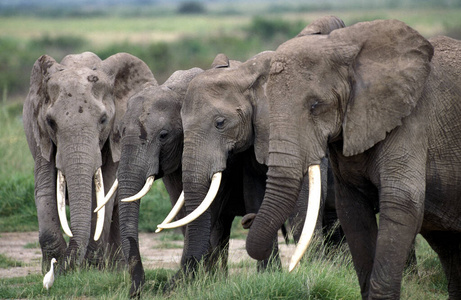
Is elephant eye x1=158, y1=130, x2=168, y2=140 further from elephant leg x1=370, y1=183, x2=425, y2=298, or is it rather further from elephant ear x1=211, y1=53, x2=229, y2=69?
elephant leg x1=370, y1=183, x2=425, y2=298

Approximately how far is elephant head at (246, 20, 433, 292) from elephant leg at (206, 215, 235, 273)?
1898 millimetres

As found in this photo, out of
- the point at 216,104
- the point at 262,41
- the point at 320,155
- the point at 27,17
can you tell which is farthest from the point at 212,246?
the point at 27,17

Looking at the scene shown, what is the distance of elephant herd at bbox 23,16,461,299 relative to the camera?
5254 mm

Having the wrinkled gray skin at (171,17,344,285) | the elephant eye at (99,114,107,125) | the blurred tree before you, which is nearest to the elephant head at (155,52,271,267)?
the wrinkled gray skin at (171,17,344,285)

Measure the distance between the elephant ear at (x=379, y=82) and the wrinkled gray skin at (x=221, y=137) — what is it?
140cm

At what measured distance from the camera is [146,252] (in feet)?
30.2

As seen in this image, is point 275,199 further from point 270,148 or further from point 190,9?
point 190,9

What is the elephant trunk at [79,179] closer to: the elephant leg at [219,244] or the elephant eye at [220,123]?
the elephant leg at [219,244]

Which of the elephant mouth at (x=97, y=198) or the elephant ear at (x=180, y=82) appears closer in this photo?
the elephant ear at (x=180, y=82)

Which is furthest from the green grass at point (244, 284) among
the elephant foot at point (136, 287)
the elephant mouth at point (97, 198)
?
the elephant mouth at point (97, 198)

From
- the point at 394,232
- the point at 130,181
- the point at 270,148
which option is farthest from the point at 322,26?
the point at 130,181

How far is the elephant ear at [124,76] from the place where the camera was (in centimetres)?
823

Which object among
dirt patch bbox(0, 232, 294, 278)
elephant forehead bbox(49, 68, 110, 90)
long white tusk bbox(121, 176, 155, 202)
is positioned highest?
elephant forehead bbox(49, 68, 110, 90)

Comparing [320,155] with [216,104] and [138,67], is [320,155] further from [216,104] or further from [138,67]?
[138,67]
